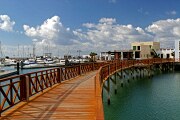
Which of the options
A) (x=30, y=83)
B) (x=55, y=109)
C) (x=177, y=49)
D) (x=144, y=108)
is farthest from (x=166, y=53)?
(x=55, y=109)

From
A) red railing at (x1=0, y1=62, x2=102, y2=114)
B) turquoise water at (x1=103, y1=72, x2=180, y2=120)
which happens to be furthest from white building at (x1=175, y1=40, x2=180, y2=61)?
turquoise water at (x1=103, y1=72, x2=180, y2=120)

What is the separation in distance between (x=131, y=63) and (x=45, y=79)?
25954 mm

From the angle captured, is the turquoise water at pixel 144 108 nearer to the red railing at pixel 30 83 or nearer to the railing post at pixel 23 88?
the red railing at pixel 30 83

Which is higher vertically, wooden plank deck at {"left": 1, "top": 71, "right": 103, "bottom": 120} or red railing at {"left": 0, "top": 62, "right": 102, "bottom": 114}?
red railing at {"left": 0, "top": 62, "right": 102, "bottom": 114}

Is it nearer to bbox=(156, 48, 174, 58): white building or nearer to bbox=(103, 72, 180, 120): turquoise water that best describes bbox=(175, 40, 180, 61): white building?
bbox=(156, 48, 174, 58): white building

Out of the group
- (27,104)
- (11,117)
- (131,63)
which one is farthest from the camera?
(131,63)

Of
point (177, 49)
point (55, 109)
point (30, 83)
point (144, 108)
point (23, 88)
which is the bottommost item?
point (144, 108)

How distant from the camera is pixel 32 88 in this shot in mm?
11672

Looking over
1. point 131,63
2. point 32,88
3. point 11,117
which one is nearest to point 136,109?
point 32,88

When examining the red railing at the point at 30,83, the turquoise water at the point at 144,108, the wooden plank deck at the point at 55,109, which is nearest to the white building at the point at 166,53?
the red railing at the point at 30,83

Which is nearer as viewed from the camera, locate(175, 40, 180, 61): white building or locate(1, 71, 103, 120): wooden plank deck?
locate(1, 71, 103, 120): wooden plank deck

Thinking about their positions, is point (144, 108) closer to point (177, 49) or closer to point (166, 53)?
point (177, 49)

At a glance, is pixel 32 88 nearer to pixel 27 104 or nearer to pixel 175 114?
pixel 27 104

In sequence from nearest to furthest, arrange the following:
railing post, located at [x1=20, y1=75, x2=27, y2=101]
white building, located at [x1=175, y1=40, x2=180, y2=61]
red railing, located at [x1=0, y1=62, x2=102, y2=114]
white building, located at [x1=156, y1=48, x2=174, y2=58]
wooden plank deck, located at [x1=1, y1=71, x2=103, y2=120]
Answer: wooden plank deck, located at [x1=1, y1=71, x2=103, y2=120] < red railing, located at [x1=0, y1=62, x2=102, y2=114] < railing post, located at [x1=20, y1=75, x2=27, y2=101] < white building, located at [x1=175, y1=40, x2=180, y2=61] < white building, located at [x1=156, y1=48, x2=174, y2=58]
